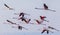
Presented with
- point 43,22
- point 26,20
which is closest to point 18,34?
point 26,20

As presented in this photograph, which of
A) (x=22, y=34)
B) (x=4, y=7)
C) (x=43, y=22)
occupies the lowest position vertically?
(x=22, y=34)

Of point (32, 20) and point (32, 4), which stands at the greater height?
point (32, 4)

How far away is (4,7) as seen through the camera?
38.6 inches

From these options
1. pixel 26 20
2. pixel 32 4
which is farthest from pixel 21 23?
pixel 32 4

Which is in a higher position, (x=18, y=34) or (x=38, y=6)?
(x=38, y=6)

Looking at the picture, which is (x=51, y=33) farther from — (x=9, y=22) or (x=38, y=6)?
(x=9, y=22)

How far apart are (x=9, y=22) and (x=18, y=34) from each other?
129mm

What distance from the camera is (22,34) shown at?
0.98 m

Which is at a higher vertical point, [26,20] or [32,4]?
[32,4]

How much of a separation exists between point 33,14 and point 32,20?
0.18ft

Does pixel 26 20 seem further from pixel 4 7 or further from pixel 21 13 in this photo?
pixel 4 7

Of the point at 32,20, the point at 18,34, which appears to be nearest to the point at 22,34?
the point at 18,34

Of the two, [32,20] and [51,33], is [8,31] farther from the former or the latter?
[51,33]

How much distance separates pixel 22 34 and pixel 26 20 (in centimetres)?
13
